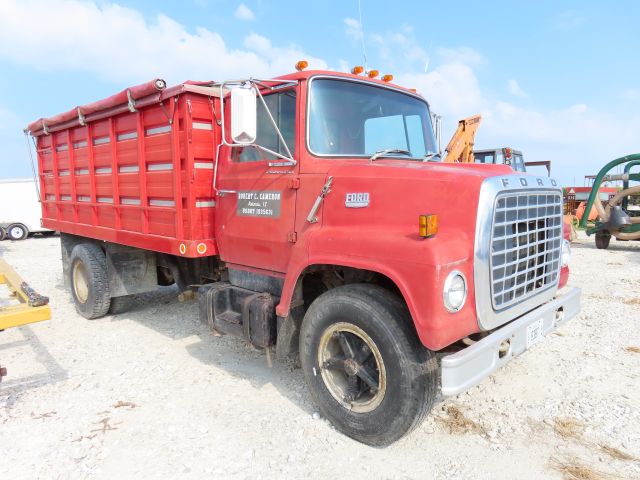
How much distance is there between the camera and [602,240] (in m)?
12.3

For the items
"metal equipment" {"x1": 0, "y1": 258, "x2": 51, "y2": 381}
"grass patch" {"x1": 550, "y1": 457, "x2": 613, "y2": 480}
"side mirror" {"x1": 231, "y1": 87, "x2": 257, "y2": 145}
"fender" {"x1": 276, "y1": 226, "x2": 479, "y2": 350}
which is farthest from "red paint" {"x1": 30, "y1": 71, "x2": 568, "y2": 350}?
"metal equipment" {"x1": 0, "y1": 258, "x2": 51, "y2": 381}

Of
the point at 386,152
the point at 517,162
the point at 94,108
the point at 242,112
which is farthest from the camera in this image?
the point at 517,162

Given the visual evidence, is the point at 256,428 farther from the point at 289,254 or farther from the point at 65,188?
the point at 65,188

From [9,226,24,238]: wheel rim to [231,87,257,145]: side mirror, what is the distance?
746 inches

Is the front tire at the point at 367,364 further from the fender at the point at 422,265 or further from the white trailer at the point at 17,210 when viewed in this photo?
the white trailer at the point at 17,210

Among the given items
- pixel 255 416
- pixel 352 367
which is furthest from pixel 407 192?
pixel 255 416

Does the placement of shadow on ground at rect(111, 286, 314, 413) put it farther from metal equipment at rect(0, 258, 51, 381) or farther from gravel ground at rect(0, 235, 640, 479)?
metal equipment at rect(0, 258, 51, 381)

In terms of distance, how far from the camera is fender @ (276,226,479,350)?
8.28 feet

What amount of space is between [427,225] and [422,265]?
0.24 m

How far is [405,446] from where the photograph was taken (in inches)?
119

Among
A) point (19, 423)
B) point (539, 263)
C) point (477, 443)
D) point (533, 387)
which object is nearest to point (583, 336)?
point (533, 387)

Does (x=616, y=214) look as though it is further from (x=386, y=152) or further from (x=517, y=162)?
(x=386, y=152)

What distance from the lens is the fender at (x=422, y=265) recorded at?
2.52 m

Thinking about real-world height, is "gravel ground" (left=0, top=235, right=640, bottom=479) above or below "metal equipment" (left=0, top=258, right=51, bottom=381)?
below
